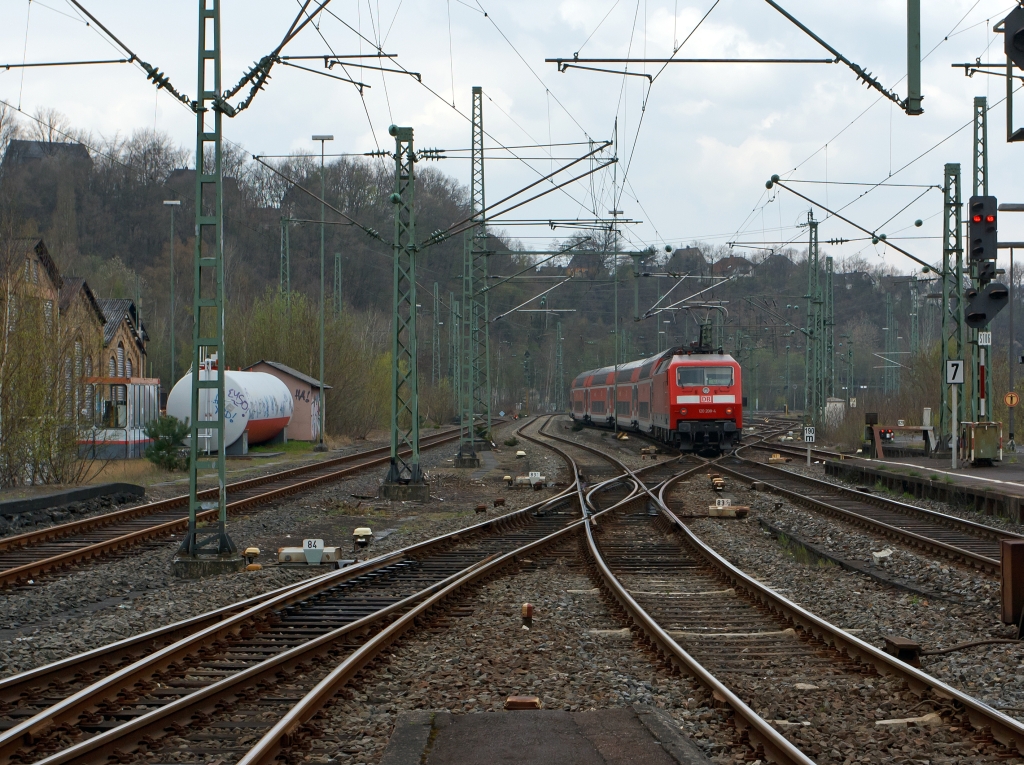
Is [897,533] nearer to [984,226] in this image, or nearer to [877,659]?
[984,226]

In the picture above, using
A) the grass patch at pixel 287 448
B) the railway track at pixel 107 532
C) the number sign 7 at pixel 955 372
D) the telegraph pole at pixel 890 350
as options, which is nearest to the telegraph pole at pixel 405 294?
the railway track at pixel 107 532

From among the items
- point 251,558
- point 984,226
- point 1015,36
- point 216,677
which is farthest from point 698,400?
point 216,677

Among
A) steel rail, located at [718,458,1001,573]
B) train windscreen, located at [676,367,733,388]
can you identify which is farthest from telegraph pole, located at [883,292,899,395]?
steel rail, located at [718,458,1001,573]

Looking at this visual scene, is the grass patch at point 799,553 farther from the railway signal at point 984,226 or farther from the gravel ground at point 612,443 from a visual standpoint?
the gravel ground at point 612,443

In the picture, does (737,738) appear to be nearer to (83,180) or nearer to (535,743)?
(535,743)

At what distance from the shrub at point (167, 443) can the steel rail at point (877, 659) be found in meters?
20.2

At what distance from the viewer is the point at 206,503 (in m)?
19.8

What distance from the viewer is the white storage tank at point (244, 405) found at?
105 feet

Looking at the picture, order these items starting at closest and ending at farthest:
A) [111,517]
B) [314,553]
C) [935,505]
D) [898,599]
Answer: [898,599] → [314,553] → [111,517] → [935,505]

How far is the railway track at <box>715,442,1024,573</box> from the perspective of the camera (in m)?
13.8

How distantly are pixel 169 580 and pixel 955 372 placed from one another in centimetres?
1894

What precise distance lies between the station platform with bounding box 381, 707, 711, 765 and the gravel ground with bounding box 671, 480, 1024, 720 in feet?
7.59

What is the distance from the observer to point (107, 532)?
16156 millimetres

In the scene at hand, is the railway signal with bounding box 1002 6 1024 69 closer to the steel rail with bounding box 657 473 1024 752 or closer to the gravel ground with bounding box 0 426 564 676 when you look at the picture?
the steel rail with bounding box 657 473 1024 752
